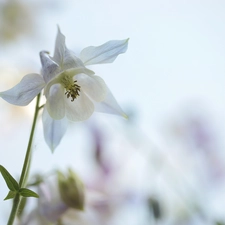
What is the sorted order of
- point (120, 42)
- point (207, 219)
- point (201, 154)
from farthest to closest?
point (201, 154), point (207, 219), point (120, 42)

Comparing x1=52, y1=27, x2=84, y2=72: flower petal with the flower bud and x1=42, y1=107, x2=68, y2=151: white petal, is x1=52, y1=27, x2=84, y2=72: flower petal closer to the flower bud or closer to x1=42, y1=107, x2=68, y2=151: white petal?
x1=42, y1=107, x2=68, y2=151: white petal

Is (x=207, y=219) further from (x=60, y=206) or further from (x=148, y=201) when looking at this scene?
(x=60, y=206)

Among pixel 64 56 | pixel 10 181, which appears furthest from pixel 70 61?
pixel 10 181

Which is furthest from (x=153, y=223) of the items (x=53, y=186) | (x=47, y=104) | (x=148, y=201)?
(x=47, y=104)

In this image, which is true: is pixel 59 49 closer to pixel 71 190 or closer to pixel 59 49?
pixel 59 49

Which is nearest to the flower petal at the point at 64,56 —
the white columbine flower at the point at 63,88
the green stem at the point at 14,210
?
the white columbine flower at the point at 63,88

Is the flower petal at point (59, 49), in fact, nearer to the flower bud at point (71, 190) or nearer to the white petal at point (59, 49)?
the white petal at point (59, 49)
